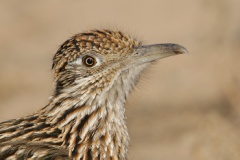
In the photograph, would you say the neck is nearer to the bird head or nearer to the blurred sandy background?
the bird head

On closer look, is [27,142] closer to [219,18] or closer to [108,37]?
[108,37]

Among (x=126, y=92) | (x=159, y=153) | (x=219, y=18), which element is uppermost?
(x=219, y=18)

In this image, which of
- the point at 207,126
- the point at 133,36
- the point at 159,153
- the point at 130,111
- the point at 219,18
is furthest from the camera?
the point at 130,111

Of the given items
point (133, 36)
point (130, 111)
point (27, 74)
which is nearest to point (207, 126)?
point (133, 36)

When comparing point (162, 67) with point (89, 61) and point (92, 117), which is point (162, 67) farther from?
point (92, 117)

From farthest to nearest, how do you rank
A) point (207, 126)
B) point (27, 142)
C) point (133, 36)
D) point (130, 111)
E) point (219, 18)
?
point (130, 111), point (219, 18), point (207, 126), point (133, 36), point (27, 142)

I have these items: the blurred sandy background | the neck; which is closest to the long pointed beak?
the neck
